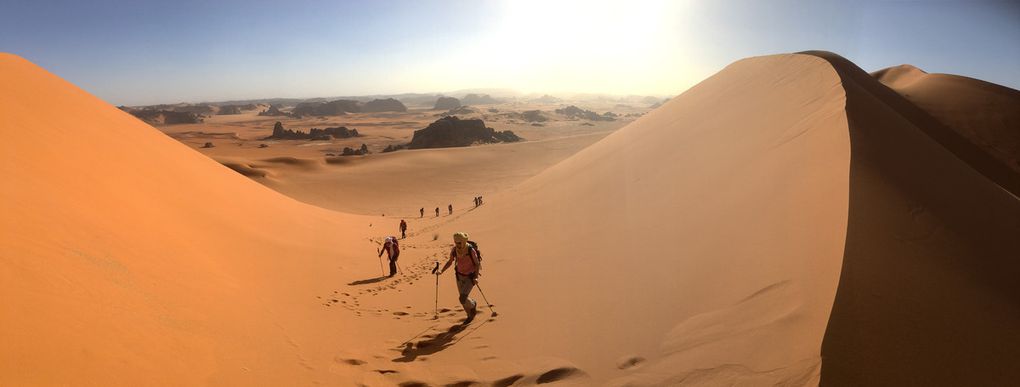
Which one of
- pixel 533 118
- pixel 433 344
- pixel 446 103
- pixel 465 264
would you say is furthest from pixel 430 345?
pixel 446 103

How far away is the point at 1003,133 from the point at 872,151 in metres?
8.47

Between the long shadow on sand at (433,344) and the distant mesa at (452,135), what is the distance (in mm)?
42660

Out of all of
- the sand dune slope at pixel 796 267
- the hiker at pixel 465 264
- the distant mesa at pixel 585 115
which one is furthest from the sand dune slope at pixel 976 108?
the distant mesa at pixel 585 115

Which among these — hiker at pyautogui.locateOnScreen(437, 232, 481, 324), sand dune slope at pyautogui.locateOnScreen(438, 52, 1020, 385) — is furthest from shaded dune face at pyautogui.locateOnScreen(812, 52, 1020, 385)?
hiker at pyautogui.locateOnScreen(437, 232, 481, 324)

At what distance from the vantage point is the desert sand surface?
2.76 m

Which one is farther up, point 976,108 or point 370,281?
point 976,108

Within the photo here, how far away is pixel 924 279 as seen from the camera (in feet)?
9.73

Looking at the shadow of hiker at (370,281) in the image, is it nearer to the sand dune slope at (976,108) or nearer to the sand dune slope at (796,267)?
the sand dune slope at (796,267)

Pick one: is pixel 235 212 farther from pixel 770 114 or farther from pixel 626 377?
pixel 770 114

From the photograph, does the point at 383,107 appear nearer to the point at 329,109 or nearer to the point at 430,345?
the point at 329,109

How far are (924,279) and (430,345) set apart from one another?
4097 millimetres

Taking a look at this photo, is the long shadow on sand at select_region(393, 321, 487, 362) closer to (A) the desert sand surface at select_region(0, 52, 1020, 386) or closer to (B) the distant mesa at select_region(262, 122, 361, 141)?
(A) the desert sand surface at select_region(0, 52, 1020, 386)

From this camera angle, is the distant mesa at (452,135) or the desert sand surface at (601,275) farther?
the distant mesa at (452,135)

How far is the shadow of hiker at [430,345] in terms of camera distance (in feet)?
14.5
